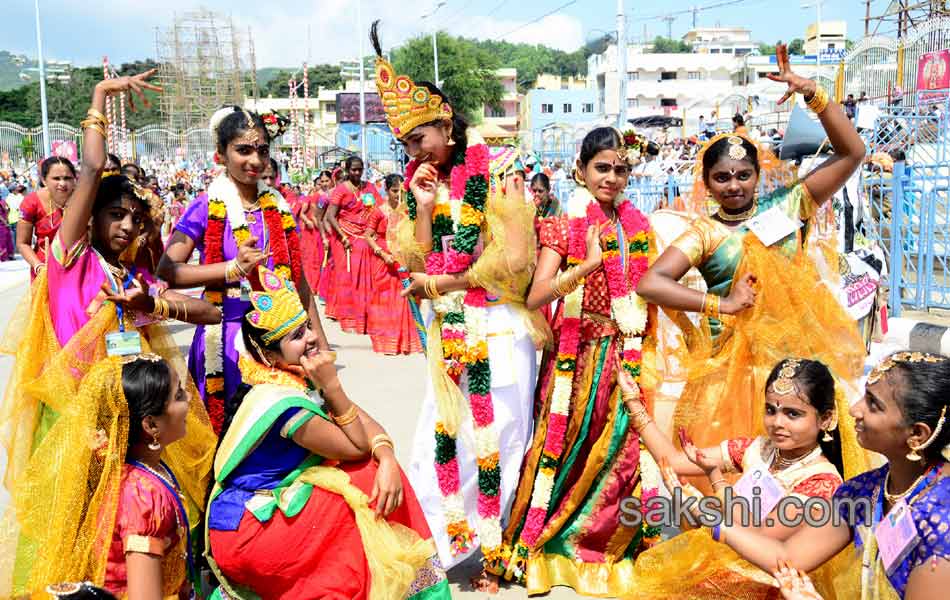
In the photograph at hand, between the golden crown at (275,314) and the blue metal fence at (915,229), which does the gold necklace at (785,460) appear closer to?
the golden crown at (275,314)

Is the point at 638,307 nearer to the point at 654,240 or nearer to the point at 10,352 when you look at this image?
the point at 654,240

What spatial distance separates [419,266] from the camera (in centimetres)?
405

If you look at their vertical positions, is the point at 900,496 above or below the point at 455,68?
below

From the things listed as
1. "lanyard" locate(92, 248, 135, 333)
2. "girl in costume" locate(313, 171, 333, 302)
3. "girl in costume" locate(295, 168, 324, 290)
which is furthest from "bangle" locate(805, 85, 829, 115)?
"girl in costume" locate(295, 168, 324, 290)

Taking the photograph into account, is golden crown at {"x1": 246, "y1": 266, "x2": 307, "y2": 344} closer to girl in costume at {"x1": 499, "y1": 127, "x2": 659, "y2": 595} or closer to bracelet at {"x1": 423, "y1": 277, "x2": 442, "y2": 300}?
bracelet at {"x1": 423, "y1": 277, "x2": 442, "y2": 300}

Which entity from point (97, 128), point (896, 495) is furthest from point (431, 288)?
point (896, 495)

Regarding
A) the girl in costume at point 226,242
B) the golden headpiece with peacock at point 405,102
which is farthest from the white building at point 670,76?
the girl in costume at point 226,242

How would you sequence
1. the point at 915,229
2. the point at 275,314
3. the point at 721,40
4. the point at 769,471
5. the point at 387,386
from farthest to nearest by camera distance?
the point at 721,40 < the point at 915,229 < the point at 387,386 < the point at 769,471 < the point at 275,314

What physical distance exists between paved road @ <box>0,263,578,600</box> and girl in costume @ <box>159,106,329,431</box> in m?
1.40

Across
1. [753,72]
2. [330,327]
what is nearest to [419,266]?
[330,327]

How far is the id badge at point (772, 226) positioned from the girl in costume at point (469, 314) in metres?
0.96

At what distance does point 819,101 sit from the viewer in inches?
130

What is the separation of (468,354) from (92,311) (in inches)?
62.4

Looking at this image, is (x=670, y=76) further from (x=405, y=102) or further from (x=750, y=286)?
(x=750, y=286)
